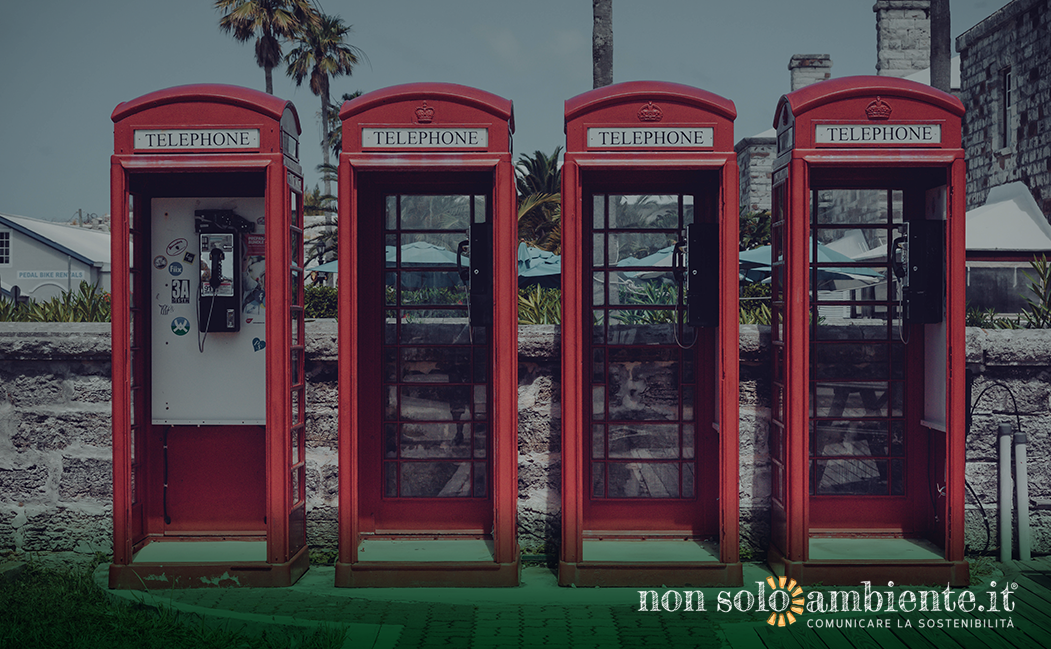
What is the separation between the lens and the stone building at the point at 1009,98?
46.7 feet

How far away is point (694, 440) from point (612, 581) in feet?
3.79

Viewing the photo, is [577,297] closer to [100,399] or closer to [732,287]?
[732,287]

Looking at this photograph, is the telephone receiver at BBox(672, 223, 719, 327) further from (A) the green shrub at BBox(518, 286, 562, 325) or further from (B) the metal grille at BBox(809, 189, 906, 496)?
(A) the green shrub at BBox(518, 286, 562, 325)

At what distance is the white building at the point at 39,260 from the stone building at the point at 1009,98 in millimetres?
33045

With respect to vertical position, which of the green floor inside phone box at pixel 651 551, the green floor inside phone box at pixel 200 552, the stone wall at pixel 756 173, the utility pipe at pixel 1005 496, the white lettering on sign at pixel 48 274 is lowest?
the green floor inside phone box at pixel 651 551

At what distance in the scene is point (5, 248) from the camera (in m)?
35.5

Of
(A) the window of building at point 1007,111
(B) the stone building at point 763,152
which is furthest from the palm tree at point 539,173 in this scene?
(A) the window of building at point 1007,111

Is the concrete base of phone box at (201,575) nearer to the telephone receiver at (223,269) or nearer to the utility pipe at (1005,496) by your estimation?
the telephone receiver at (223,269)

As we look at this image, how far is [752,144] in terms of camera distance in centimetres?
2661

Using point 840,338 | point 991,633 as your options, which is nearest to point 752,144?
point 840,338

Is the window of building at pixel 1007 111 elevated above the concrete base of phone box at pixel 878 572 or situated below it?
above
